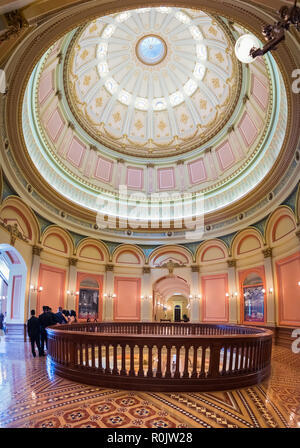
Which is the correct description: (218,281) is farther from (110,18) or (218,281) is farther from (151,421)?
(110,18)

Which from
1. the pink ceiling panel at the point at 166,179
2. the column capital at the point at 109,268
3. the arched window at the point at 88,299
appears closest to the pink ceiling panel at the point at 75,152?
the pink ceiling panel at the point at 166,179

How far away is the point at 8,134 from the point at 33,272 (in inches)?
284

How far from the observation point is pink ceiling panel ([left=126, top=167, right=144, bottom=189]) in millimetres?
22628

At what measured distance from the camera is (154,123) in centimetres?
2241

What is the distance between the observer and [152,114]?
22156mm

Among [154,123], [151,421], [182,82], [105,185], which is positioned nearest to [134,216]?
[105,185]

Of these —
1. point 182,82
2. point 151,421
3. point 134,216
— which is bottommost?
point 151,421

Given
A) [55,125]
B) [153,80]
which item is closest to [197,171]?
[153,80]

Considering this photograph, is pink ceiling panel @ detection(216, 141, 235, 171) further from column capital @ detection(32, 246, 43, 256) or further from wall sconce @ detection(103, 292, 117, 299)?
column capital @ detection(32, 246, 43, 256)

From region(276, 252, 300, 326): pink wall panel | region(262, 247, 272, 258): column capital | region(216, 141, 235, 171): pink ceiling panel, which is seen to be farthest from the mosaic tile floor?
region(216, 141, 235, 171): pink ceiling panel

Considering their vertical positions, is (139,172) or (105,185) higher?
(139,172)

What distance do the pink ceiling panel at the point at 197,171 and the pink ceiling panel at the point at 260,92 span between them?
6.32 m
